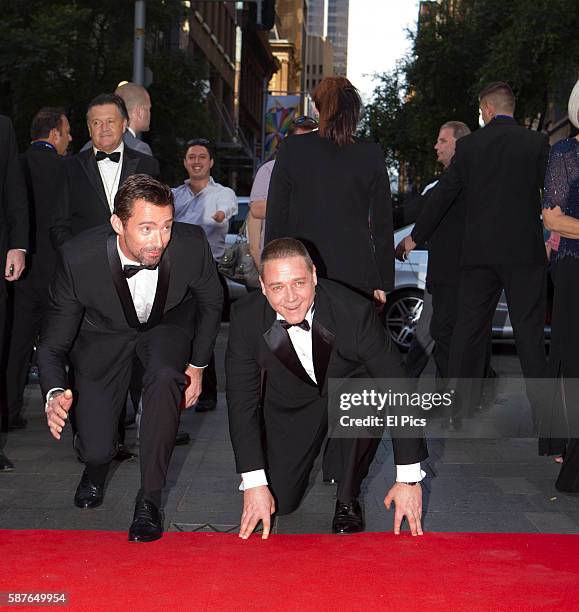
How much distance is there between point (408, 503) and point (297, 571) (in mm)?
739

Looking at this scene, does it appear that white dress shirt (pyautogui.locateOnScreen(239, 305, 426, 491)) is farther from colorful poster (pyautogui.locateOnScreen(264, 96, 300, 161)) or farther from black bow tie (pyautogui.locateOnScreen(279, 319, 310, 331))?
colorful poster (pyautogui.locateOnScreen(264, 96, 300, 161))

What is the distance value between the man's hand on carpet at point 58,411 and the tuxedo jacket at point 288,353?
2.21 feet

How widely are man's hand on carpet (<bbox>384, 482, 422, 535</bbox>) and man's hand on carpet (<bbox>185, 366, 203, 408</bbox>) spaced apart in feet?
3.26

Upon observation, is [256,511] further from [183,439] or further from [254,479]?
[183,439]

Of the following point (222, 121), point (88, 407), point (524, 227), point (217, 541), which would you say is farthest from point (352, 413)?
point (222, 121)

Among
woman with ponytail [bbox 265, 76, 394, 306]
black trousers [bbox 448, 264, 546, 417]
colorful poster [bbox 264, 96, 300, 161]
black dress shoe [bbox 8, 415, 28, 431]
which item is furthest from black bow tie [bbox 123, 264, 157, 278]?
colorful poster [bbox 264, 96, 300, 161]

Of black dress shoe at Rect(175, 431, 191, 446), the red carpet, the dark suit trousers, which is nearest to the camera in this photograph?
the red carpet

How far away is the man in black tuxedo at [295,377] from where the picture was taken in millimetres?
4922

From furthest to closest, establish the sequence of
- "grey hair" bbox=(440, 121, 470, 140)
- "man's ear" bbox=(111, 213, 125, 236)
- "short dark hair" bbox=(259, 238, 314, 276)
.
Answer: "grey hair" bbox=(440, 121, 470, 140), "man's ear" bbox=(111, 213, 125, 236), "short dark hair" bbox=(259, 238, 314, 276)

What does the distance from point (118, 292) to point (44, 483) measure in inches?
51.2

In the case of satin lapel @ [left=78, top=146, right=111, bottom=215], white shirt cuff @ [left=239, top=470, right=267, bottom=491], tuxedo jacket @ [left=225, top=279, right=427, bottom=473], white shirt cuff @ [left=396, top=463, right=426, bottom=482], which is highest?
satin lapel @ [left=78, top=146, right=111, bottom=215]

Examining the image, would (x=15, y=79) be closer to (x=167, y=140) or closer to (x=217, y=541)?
(x=167, y=140)

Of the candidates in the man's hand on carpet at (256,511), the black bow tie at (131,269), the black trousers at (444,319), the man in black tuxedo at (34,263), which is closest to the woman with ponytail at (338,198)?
the black bow tie at (131,269)

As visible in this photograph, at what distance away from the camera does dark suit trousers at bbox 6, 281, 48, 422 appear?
768cm
